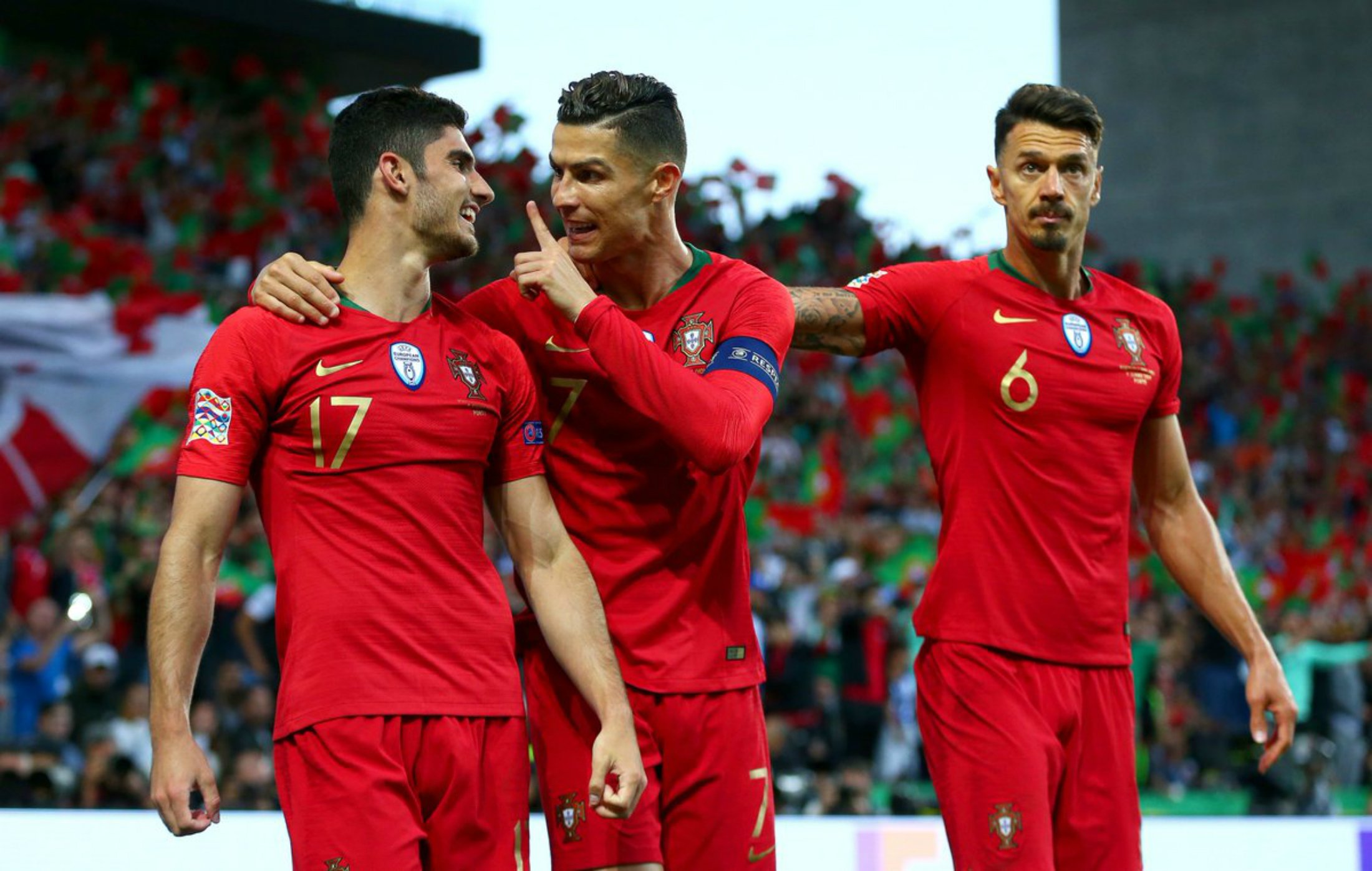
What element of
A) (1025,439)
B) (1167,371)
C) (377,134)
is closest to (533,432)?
(377,134)

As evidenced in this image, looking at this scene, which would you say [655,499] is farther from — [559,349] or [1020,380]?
[1020,380]

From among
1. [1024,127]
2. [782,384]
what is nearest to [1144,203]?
[782,384]

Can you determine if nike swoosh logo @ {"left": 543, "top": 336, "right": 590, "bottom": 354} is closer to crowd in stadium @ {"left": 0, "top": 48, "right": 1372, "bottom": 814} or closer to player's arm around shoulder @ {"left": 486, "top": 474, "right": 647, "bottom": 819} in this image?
player's arm around shoulder @ {"left": 486, "top": 474, "right": 647, "bottom": 819}

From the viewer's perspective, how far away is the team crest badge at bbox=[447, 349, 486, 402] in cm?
295

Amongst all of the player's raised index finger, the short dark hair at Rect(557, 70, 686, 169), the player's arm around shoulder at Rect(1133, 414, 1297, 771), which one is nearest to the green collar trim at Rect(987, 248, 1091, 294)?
the player's arm around shoulder at Rect(1133, 414, 1297, 771)

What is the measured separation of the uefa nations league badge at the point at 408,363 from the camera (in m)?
2.88

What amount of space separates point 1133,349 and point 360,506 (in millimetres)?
1834

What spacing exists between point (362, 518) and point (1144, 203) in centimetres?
2200

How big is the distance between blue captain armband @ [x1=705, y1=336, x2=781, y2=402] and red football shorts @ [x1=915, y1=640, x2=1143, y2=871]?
754mm

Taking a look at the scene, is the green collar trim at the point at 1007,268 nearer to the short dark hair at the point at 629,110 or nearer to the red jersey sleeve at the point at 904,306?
the red jersey sleeve at the point at 904,306

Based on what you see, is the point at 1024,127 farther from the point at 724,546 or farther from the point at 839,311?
the point at 724,546

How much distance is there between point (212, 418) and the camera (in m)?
2.76

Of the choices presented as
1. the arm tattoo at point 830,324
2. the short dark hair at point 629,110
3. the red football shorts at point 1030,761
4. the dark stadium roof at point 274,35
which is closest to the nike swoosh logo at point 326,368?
the short dark hair at point 629,110

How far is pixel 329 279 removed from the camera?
297cm
